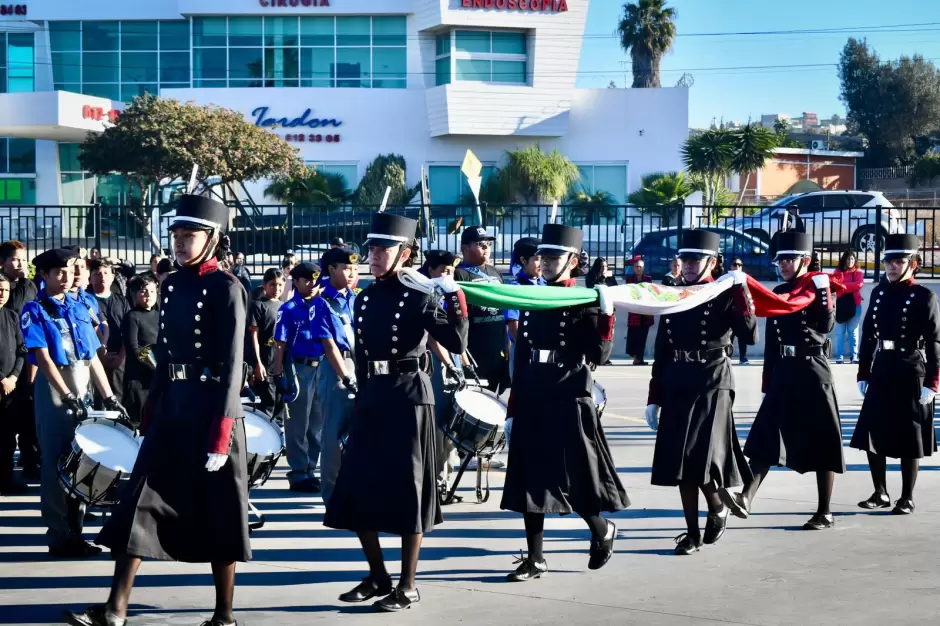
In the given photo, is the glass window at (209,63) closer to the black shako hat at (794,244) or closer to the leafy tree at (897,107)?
the black shako hat at (794,244)

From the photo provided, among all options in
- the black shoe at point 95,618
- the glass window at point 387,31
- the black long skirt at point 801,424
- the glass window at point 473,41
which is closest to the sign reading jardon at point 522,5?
the glass window at point 473,41

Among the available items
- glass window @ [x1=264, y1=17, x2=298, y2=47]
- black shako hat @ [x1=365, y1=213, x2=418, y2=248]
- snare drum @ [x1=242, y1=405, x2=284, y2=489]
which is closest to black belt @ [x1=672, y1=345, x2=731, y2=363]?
black shako hat @ [x1=365, y1=213, x2=418, y2=248]

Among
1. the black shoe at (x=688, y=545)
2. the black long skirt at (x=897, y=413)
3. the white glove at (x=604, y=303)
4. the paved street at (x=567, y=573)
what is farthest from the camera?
the black long skirt at (x=897, y=413)

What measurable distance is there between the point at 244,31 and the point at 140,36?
12.9 ft

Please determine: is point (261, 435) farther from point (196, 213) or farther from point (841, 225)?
point (841, 225)

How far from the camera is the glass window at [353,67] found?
45.3 m

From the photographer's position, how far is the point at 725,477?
788 centimetres

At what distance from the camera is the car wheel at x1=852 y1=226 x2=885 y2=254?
71.5 feet

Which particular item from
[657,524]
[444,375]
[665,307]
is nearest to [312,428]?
[444,375]

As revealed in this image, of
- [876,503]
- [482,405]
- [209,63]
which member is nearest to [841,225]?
[876,503]

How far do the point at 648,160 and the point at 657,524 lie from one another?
124 ft

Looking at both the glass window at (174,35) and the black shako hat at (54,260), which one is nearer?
the black shako hat at (54,260)

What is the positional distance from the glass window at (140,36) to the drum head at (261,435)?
40.1m

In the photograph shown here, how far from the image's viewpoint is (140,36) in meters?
Answer: 45.9
